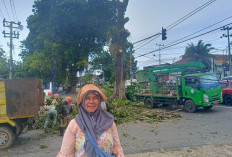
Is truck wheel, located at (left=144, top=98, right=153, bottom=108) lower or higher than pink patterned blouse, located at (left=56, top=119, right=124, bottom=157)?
lower

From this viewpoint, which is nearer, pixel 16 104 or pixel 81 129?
pixel 81 129

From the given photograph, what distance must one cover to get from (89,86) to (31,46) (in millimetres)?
39736

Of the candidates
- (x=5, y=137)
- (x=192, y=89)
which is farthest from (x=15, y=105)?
(x=192, y=89)

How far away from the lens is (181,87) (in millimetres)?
12578

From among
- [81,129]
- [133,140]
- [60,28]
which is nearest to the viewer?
[81,129]

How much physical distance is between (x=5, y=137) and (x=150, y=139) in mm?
5011

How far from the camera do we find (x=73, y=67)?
32.8 m

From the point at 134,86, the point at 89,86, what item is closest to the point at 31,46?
the point at 134,86

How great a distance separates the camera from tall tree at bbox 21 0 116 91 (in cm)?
2880

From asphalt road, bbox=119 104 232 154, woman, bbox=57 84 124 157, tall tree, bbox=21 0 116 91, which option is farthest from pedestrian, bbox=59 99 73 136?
tall tree, bbox=21 0 116 91

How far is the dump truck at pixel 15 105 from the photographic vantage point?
6.21m

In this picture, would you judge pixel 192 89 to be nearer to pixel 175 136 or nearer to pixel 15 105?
pixel 175 136

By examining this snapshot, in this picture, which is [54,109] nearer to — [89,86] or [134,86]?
[89,86]

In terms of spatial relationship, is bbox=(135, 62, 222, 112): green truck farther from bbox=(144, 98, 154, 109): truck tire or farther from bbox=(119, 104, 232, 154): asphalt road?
bbox=(119, 104, 232, 154): asphalt road
